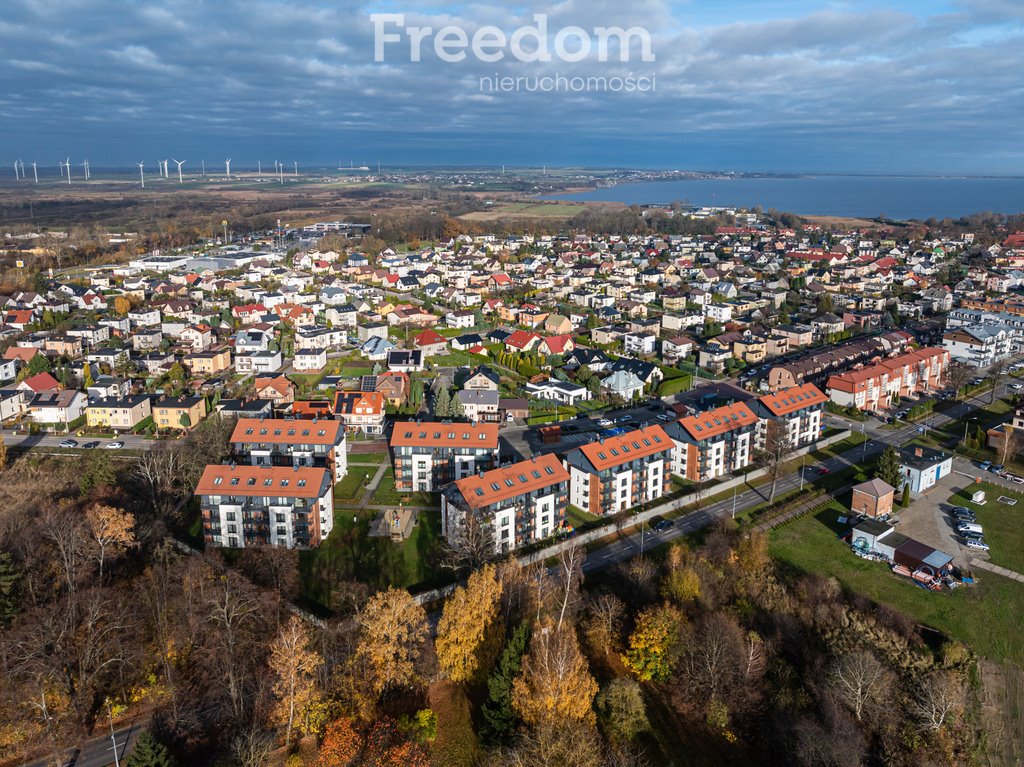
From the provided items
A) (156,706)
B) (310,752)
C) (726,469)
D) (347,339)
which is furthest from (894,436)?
(347,339)

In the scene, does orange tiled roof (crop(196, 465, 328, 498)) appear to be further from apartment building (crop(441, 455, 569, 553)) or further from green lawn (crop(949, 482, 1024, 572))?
green lawn (crop(949, 482, 1024, 572))

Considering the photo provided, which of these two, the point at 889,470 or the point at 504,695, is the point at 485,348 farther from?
the point at 504,695

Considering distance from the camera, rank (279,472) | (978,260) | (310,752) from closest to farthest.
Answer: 1. (310,752)
2. (279,472)
3. (978,260)

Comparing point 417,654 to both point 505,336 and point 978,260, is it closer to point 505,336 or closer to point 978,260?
point 505,336

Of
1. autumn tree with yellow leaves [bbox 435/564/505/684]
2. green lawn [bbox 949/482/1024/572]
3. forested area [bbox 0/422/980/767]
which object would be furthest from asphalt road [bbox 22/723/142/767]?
green lawn [bbox 949/482/1024/572]

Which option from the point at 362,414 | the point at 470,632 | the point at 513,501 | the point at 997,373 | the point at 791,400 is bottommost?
the point at 470,632

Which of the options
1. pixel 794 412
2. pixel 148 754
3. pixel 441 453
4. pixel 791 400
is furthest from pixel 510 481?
pixel 791 400
